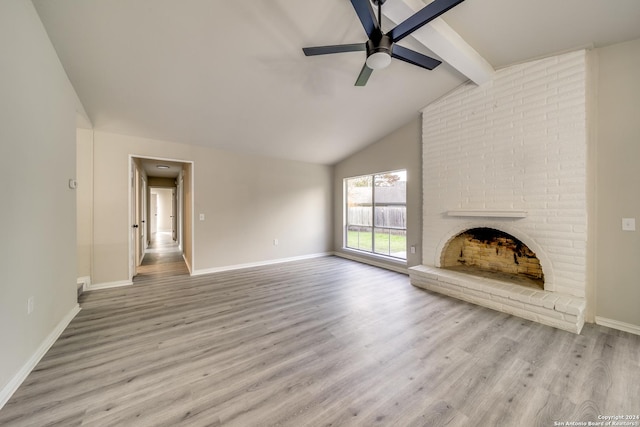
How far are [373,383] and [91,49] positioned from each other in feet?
12.6

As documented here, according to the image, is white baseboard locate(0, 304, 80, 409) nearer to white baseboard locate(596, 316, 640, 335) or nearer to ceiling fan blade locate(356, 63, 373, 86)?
ceiling fan blade locate(356, 63, 373, 86)

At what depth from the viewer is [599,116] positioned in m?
2.60

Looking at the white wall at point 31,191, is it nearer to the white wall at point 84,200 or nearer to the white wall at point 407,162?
the white wall at point 84,200

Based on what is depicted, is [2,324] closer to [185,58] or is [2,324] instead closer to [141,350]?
[141,350]

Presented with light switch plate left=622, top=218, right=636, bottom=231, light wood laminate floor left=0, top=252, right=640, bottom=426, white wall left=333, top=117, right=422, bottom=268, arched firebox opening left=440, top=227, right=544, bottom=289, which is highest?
white wall left=333, top=117, right=422, bottom=268

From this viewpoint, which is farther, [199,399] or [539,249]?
[539,249]

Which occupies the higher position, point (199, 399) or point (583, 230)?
point (583, 230)

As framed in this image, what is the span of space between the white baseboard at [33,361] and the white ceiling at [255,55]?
2.59 m

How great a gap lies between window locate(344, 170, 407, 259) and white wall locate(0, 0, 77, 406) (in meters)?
4.70

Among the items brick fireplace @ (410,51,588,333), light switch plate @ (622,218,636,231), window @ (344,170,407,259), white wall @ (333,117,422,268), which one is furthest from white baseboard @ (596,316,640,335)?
window @ (344,170,407,259)

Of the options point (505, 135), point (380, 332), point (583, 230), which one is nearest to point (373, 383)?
point (380, 332)

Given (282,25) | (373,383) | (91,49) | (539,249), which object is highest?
(282,25)

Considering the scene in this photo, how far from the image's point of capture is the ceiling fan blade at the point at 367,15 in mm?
1599

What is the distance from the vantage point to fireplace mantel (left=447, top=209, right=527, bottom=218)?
9.72 feet
